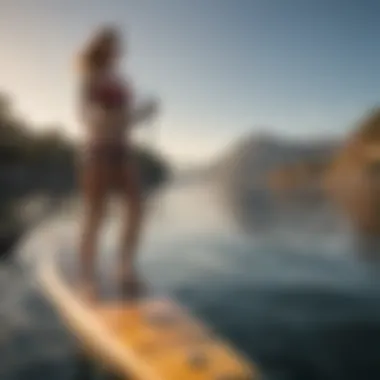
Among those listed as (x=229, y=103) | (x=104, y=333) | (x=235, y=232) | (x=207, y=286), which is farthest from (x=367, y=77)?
(x=104, y=333)

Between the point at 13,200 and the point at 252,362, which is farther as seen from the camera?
the point at 13,200

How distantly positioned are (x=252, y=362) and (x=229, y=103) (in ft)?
1.51

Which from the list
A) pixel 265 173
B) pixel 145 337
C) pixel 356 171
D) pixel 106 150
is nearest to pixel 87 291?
pixel 145 337

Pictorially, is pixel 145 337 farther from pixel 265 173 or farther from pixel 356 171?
pixel 356 171

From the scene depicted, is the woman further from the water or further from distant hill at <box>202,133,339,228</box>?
distant hill at <box>202,133,339,228</box>

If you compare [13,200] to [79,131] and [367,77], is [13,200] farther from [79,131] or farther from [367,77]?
[367,77]

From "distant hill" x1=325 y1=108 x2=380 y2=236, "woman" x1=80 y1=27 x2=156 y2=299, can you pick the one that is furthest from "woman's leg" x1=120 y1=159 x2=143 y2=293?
"distant hill" x1=325 y1=108 x2=380 y2=236

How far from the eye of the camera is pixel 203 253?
100cm

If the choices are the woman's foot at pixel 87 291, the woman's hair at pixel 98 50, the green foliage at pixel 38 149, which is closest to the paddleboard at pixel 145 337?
the woman's foot at pixel 87 291

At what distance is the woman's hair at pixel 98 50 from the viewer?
3.12ft

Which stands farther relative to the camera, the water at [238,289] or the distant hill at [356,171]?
the distant hill at [356,171]

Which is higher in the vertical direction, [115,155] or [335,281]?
[115,155]

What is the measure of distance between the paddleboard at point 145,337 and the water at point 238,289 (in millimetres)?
21

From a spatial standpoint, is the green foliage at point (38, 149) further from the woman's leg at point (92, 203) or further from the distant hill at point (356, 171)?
the distant hill at point (356, 171)
